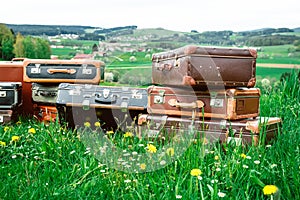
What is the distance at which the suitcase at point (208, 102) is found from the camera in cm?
355

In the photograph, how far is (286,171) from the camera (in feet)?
7.96

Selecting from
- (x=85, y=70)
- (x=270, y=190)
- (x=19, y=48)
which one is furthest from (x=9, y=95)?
(x=270, y=190)

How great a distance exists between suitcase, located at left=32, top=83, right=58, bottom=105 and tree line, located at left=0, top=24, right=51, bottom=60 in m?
1.32

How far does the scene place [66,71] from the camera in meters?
5.04

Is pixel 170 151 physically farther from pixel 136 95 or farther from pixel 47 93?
pixel 47 93

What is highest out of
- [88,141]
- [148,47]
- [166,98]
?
[148,47]

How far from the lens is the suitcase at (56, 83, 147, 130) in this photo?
4.12m

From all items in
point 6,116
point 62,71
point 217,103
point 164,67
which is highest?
point 164,67

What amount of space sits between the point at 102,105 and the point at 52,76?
1.14 meters

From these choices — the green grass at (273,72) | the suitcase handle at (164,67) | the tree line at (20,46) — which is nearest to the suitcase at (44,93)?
the tree line at (20,46)

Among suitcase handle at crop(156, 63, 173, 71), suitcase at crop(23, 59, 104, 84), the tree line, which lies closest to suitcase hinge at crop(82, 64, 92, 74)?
suitcase at crop(23, 59, 104, 84)

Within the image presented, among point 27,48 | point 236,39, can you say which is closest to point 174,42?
point 236,39

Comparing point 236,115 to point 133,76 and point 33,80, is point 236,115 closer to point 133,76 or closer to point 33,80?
point 133,76

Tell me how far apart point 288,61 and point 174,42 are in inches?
72.1
